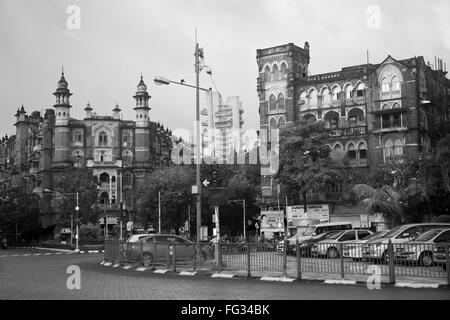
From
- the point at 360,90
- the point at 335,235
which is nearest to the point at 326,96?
the point at 360,90

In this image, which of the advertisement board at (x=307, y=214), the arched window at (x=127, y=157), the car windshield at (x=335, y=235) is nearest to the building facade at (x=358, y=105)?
the advertisement board at (x=307, y=214)

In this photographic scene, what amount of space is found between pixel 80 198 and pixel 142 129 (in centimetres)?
2242

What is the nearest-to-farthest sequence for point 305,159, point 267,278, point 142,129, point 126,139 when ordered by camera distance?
point 267,278
point 305,159
point 142,129
point 126,139

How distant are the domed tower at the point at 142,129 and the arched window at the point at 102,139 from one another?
457cm

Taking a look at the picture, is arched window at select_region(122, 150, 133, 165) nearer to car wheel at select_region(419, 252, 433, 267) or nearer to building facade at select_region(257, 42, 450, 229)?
building facade at select_region(257, 42, 450, 229)

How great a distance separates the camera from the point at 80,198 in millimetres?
72188

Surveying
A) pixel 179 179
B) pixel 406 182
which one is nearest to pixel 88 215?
pixel 179 179

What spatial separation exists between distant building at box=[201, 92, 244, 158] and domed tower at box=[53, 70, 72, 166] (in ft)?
92.4

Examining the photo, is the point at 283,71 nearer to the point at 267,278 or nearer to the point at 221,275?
the point at 221,275

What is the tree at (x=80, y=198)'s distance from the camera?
72.2 metres

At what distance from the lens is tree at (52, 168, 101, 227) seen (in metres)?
72.2

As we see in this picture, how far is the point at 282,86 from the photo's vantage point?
63594mm

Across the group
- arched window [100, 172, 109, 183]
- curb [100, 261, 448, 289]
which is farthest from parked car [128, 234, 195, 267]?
arched window [100, 172, 109, 183]
